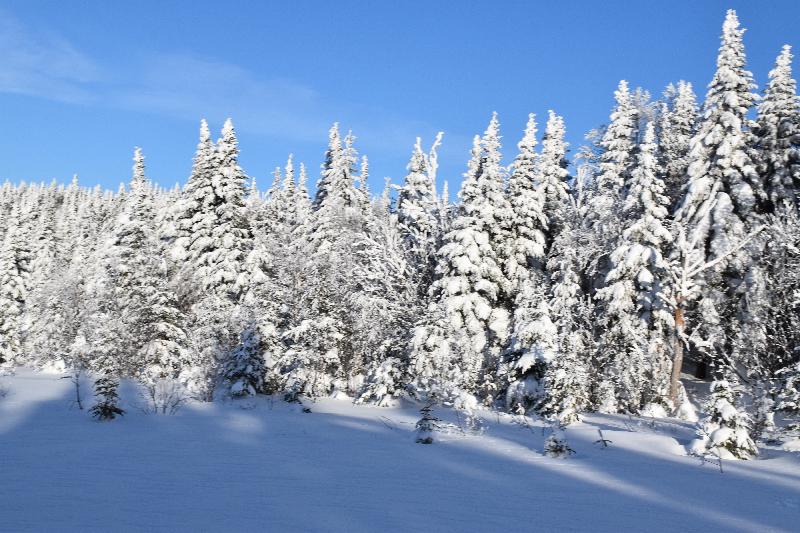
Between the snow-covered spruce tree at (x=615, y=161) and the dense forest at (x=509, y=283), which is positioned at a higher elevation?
the snow-covered spruce tree at (x=615, y=161)

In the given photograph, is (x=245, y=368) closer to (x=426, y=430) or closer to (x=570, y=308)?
(x=426, y=430)

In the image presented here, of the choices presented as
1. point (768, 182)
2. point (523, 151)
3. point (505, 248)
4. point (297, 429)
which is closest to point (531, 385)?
point (505, 248)

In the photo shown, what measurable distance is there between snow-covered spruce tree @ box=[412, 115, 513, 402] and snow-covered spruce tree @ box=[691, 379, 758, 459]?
1327 cm

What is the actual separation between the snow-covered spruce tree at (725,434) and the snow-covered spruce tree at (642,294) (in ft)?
42.7

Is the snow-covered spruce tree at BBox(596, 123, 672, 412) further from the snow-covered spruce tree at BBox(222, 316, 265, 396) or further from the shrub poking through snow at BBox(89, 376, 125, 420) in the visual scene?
the shrub poking through snow at BBox(89, 376, 125, 420)

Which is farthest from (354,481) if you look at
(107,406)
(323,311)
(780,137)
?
(780,137)

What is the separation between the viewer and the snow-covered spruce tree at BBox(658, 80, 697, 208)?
3388cm

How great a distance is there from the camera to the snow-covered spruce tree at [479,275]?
24.4 metres

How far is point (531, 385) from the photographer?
69.2 ft

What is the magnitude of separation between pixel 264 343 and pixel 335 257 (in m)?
9.37

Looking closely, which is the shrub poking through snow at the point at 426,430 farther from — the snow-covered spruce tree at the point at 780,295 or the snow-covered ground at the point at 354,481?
the snow-covered spruce tree at the point at 780,295

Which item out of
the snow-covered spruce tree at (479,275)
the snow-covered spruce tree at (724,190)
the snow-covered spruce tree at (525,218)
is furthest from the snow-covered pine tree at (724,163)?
the snow-covered spruce tree at (479,275)

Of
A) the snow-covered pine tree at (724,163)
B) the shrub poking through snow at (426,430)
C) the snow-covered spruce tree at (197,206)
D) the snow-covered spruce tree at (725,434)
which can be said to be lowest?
the shrub poking through snow at (426,430)

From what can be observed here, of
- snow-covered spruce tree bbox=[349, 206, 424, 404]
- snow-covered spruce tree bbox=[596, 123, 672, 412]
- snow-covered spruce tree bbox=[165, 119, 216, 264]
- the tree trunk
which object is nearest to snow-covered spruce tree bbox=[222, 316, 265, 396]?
snow-covered spruce tree bbox=[349, 206, 424, 404]
